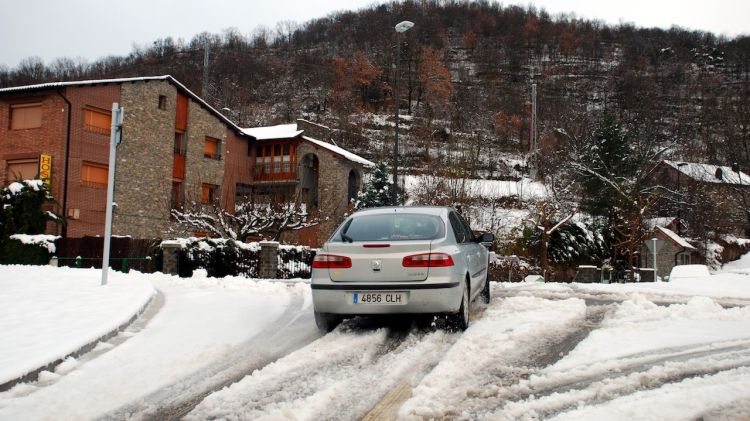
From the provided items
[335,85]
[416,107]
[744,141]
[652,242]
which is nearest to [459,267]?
[652,242]

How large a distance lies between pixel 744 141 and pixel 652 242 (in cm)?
833

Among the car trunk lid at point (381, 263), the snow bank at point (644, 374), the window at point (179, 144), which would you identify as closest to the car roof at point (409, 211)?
the car trunk lid at point (381, 263)

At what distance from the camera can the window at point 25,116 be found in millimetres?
29969

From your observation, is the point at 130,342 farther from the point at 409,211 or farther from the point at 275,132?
the point at 275,132

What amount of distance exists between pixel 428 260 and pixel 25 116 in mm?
31017

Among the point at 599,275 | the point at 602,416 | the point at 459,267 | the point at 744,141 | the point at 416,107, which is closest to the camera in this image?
the point at 602,416

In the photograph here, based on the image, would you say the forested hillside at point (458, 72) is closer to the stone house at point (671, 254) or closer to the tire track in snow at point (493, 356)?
the stone house at point (671, 254)

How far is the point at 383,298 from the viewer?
253 inches

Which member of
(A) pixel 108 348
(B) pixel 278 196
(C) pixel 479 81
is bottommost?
(A) pixel 108 348

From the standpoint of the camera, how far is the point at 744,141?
24891 millimetres

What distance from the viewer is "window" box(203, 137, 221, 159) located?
1507 inches

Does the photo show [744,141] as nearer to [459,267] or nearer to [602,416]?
[459,267]

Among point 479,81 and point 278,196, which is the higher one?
point 479,81

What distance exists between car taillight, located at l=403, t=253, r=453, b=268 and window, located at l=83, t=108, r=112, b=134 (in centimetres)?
2881
